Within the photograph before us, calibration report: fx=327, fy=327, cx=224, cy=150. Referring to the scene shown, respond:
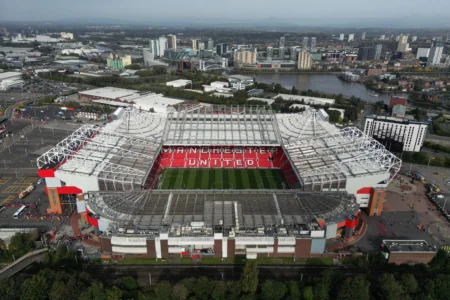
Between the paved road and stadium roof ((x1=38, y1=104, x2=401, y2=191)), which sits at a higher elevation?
stadium roof ((x1=38, y1=104, x2=401, y2=191))

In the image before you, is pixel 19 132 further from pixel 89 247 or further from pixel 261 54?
pixel 261 54

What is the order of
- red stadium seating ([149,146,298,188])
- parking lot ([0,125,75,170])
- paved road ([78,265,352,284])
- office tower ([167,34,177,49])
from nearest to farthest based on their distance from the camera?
paved road ([78,265,352,284])
red stadium seating ([149,146,298,188])
parking lot ([0,125,75,170])
office tower ([167,34,177,49])

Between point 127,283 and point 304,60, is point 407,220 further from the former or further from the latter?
point 304,60

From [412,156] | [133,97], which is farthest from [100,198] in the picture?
[133,97]

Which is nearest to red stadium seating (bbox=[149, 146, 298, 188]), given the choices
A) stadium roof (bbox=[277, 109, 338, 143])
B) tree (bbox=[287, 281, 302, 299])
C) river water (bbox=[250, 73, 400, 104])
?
stadium roof (bbox=[277, 109, 338, 143])

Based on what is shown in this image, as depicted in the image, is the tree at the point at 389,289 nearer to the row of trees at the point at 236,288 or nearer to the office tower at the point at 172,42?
the row of trees at the point at 236,288

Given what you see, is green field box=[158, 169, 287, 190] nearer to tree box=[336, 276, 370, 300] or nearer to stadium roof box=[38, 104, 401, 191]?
stadium roof box=[38, 104, 401, 191]
